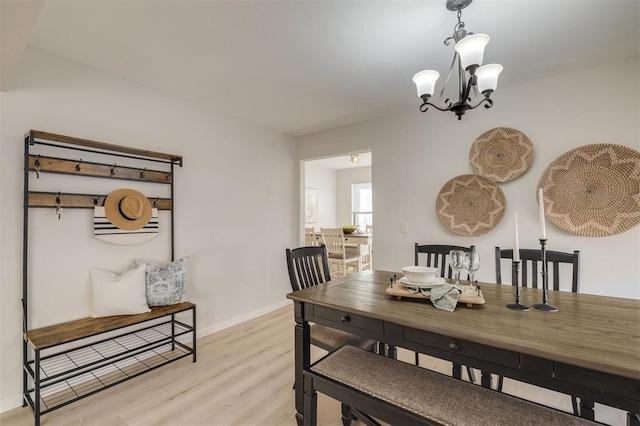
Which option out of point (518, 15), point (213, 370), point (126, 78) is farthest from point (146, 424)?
point (518, 15)

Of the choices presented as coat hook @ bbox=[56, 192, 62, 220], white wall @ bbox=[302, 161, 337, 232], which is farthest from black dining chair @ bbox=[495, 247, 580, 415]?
white wall @ bbox=[302, 161, 337, 232]

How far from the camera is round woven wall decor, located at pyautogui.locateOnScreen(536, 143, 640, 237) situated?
2.09 metres

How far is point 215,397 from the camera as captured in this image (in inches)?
78.7

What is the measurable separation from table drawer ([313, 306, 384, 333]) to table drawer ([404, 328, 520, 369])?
0.14 meters

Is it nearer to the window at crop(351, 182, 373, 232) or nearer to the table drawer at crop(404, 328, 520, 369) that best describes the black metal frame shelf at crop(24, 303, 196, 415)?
the table drawer at crop(404, 328, 520, 369)

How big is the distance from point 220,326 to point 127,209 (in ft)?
5.11

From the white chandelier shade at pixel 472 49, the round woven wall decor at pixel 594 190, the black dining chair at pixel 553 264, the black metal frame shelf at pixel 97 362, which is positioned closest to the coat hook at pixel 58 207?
the black metal frame shelf at pixel 97 362

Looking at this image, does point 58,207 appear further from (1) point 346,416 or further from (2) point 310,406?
(1) point 346,416

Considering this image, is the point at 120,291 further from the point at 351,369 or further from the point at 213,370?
the point at 351,369

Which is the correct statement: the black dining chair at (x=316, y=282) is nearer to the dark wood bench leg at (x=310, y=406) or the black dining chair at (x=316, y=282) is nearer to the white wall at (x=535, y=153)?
the dark wood bench leg at (x=310, y=406)

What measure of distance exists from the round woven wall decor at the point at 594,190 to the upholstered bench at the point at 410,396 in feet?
5.78

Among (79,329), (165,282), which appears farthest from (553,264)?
(79,329)

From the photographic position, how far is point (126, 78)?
94.9 inches

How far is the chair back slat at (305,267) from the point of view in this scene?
2.07m
